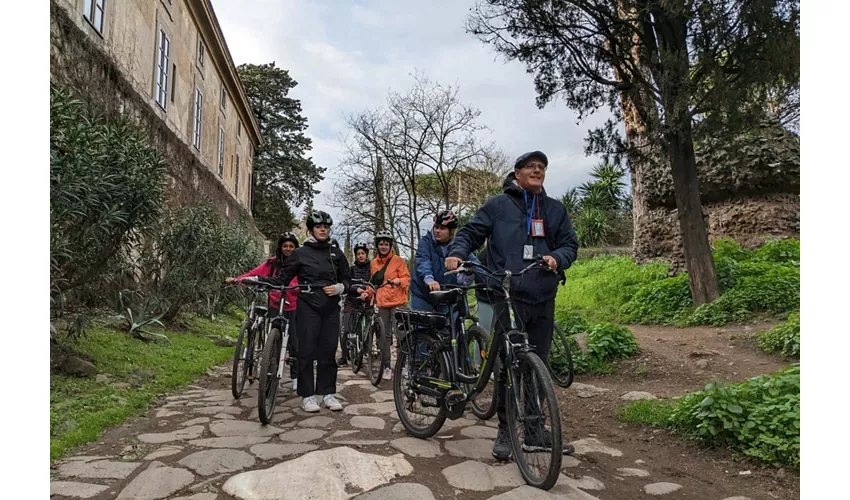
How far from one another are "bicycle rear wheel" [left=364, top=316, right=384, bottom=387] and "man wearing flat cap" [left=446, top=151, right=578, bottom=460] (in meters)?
3.44

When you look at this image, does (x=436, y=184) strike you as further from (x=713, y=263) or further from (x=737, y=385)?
(x=737, y=385)

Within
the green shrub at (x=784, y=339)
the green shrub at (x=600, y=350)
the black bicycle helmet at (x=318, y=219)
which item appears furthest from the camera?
the green shrub at (x=600, y=350)

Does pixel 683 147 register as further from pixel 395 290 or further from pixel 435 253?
pixel 435 253

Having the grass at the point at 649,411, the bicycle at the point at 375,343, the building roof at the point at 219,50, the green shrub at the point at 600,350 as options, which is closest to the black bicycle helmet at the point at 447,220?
the bicycle at the point at 375,343

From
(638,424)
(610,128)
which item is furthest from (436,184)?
(638,424)

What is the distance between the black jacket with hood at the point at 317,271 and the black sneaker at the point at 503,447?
214 cm

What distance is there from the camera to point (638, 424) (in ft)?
16.0

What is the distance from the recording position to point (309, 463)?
3393 mm

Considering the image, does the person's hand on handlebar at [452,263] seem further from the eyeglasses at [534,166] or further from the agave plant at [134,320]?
the agave plant at [134,320]

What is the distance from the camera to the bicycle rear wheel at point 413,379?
4.23m

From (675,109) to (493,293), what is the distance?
7177mm

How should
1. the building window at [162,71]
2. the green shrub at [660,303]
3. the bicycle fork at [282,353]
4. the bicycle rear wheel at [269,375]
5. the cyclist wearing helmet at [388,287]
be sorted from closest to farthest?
the bicycle rear wheel at [269,375]
the bicycle fork at [282,353]
the cyclist wearing helmet at [388,287]
the green shrub at [660,303]
the building window at [162,71]

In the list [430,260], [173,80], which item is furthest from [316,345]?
[173,80]

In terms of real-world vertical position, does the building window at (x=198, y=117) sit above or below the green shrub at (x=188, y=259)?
above
